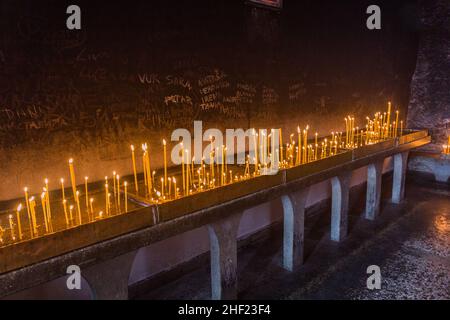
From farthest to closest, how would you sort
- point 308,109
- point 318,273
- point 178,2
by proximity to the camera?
point 308,109 < point 318,273 < point 178,2

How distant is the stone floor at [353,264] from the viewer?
4668mm

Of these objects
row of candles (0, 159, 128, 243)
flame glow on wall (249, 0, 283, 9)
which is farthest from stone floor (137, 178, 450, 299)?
flame glow on wall (249, 0, 283, 9)

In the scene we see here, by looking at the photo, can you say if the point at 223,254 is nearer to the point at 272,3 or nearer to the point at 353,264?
the point at 353,264

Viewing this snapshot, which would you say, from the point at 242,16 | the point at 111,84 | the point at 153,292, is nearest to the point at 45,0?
the point at 111,84

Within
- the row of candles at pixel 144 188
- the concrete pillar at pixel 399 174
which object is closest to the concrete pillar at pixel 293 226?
the row of candles at pixel 144 188

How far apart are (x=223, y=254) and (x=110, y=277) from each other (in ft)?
4.38

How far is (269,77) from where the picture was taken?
6156 mm

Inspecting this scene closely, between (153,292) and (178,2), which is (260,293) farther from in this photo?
(178,2)

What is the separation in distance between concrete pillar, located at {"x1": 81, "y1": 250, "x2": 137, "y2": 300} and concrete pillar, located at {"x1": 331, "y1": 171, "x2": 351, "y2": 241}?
379 centimetres

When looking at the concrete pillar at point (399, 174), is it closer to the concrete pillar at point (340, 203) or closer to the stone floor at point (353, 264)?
the stone floor at point (353, 264)

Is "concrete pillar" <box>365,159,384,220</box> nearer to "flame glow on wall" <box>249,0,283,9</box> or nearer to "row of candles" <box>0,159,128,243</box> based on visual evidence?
"flame glow on wall" <box>249,0,283,9</box>

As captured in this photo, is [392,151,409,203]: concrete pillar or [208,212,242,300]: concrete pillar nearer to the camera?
[208,212,242,300]: concrete pillar

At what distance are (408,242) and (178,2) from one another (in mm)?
5230

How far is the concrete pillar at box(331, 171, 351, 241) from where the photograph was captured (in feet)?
19.3
